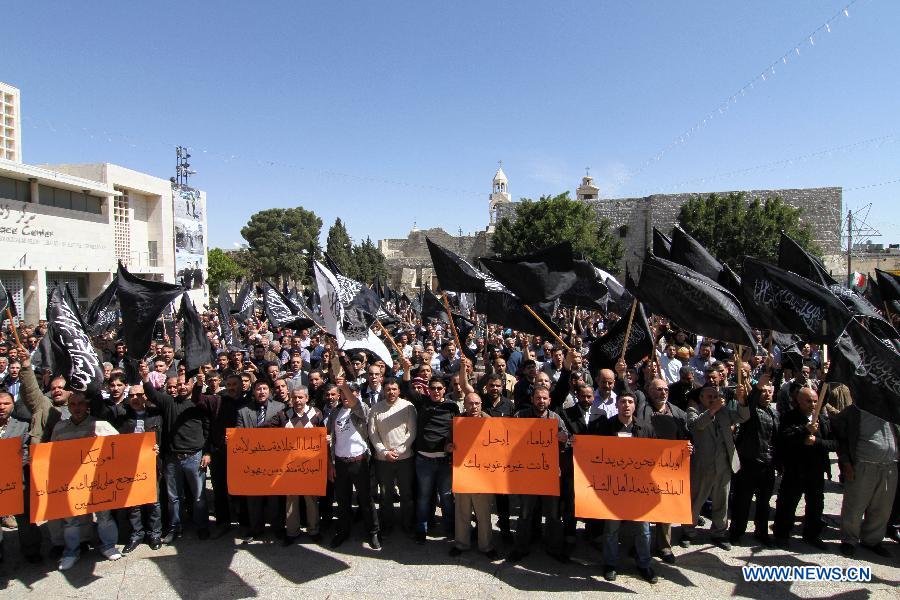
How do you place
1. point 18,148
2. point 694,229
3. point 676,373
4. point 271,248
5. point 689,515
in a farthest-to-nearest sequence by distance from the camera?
1. point 271,248
2. point 694,229
3. point 18,148
4. point 676,373
5. point 689,515

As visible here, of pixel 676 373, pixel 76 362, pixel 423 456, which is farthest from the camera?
pixel 676 373

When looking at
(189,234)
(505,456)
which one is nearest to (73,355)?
(505,456)

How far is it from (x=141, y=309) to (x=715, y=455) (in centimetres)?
668

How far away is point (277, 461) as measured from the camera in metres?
5.67

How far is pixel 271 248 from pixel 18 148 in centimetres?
4095

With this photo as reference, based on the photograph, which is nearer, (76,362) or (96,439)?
(96,439)

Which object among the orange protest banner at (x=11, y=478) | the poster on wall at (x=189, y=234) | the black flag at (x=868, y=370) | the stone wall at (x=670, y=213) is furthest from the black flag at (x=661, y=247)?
the stone wall at (x=670, y=213)

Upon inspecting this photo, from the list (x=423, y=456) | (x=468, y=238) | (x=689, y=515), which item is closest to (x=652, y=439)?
(x=689, y=515)

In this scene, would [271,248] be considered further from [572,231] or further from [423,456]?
[423,456]

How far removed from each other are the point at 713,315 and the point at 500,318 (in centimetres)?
404

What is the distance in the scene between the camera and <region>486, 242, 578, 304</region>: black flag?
7.22 m

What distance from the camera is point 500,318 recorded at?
8961 millimetres

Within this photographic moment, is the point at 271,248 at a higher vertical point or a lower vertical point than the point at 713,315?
higher

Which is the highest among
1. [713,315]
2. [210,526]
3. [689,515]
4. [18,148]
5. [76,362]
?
[18,148]
